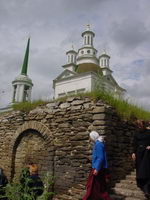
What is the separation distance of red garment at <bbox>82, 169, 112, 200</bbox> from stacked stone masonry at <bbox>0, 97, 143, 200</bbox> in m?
0.91

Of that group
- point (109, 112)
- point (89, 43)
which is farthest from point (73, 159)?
point (89, 43)

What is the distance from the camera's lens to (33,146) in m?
7.76

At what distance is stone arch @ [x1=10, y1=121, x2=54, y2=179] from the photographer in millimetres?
7141

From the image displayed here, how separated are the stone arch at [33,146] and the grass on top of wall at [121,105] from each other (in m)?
1.19

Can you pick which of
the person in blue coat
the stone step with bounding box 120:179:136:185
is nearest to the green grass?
the stone step with bounding box 120:179:136:185

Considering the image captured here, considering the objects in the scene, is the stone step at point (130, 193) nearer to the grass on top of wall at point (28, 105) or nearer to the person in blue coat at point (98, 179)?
the person in blue coat at point (98, 179)

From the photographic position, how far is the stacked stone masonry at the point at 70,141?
20.7 feet

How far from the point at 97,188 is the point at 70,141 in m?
2.10

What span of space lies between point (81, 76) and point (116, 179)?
22.8m

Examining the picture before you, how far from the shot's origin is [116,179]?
6309 mm

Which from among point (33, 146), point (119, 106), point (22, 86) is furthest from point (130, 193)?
point (22, 86)

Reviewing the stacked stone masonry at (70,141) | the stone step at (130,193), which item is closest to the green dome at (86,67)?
the stacked stone masonry at (70,141)

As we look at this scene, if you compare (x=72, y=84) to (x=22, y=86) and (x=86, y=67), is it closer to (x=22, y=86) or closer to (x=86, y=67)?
(x=86, y=67)

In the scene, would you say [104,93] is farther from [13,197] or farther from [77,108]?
[13,197]
